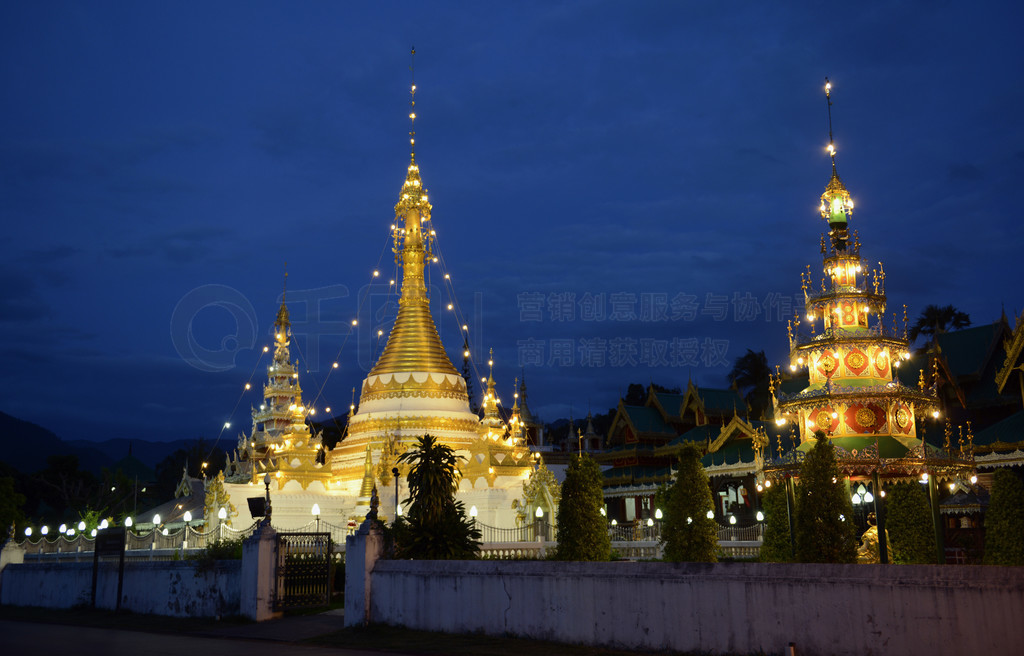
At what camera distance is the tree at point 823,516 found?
14.8 meters

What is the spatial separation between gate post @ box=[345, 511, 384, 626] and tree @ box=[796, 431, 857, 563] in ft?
28.7

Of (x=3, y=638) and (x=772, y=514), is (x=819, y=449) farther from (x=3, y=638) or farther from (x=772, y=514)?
(x=3, y=638)

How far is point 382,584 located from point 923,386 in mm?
13710

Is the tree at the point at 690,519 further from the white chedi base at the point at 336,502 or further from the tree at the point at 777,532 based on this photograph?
the white chedi base at the point at 336,502

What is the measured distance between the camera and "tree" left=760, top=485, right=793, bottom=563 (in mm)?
20252

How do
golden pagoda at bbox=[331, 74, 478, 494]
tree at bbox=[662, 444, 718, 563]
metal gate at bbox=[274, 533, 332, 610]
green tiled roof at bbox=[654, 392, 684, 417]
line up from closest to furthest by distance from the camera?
1. tree at bbox=[662, 444, 718, 563]
2. metal gate at bbox=[274, 533, 332, 610]
3. golden pagoda at bbox=[331, 74, 478, 494]
4. green tiled roof at bbox=[654, 392, 684, 417]

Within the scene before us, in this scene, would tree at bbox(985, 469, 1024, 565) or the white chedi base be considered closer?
tree at bbox(985, 469, 1024, 565)

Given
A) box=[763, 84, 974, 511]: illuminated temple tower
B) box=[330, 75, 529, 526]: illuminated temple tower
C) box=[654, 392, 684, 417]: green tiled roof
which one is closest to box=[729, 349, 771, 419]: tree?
box=[654, 392, 684, 417]: green tiled roof

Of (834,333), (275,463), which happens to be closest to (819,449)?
(834,333)

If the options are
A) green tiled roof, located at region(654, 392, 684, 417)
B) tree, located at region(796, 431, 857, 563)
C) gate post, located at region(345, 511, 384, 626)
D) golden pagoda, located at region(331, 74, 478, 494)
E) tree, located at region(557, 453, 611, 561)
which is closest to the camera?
tree, located at region(796, 431, 857, 563)

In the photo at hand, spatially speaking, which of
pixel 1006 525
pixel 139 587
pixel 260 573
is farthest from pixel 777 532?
pixel 139 587

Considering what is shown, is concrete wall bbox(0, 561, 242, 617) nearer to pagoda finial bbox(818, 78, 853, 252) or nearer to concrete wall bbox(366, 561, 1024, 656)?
concrete wall bbox(366, 561, 1024, 656)

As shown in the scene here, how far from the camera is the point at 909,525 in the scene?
814 inches

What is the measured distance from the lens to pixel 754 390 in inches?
2645
